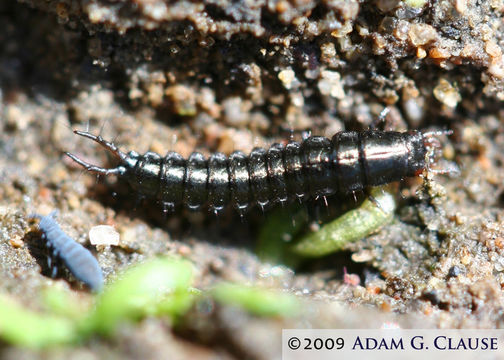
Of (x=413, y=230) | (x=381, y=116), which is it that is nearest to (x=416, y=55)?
(x=381, y=116)

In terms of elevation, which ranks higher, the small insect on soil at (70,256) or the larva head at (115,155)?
the larva head at (115,155)

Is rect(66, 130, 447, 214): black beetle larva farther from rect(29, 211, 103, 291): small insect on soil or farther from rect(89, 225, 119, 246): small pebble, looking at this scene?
rect(29, 211, 103, 291): small insect on soil

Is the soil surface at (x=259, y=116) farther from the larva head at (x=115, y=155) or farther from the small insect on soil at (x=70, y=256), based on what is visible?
the larva head at (x=115, y=155)

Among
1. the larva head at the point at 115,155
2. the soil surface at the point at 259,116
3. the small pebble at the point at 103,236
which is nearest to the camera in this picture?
the soil surface at the point at 259,116

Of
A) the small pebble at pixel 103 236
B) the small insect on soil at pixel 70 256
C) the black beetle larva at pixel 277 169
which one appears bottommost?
the small insect on soil at pixel 70 256

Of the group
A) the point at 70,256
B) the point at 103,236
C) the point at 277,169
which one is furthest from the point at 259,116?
the point at 70,256

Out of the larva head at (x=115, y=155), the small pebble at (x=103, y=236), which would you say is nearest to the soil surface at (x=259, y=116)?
the small pebble at (x=103, y=236)

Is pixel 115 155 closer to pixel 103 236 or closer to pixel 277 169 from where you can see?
pixel 103 236

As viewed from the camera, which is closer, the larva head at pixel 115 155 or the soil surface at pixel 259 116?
the soil surface at pixel 259 116

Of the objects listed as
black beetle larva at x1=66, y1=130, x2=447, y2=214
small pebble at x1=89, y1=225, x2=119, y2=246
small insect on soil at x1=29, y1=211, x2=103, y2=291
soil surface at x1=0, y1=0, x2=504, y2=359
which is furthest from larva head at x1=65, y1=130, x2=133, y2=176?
small insect on soil at x1=29, y1=211, x2=103, y2=291
